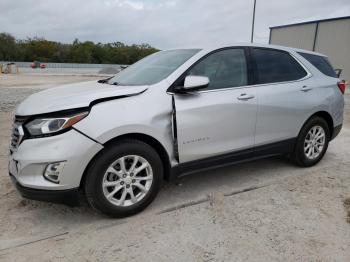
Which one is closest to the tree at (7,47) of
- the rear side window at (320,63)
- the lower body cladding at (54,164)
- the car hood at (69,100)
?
the car hood at (69,100)

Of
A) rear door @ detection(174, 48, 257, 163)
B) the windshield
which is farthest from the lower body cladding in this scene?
the windshield

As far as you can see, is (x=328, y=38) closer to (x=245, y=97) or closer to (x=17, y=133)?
(x=245, y=97)

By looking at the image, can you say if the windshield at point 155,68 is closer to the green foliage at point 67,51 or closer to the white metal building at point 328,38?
the white metal building at point 328,38

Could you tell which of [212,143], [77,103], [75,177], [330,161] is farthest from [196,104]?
[330,161]

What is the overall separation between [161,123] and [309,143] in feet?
8.09

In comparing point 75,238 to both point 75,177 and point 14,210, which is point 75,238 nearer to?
point 75,177

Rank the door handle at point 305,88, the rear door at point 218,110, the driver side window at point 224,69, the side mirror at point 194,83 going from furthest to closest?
the door handle at point 305,88
the driver side window at point 224,69
the rear door at point 218,110
the side mirror at point 194,83

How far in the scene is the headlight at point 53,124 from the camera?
2.63 meters

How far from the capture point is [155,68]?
3.59 meters

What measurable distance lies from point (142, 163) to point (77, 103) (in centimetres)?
82

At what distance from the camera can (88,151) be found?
2.65 meters

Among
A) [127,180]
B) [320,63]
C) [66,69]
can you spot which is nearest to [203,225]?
[127,180]

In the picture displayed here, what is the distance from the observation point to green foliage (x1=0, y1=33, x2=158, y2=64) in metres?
61.6

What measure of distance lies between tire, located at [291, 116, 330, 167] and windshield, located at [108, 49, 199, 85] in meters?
1.94
